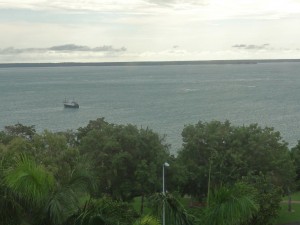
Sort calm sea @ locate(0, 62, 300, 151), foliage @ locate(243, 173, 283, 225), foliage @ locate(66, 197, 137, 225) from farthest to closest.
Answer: calm sea @ locate(0, 62, 300, 151)
foliage @ locate(243, 173, 283, 225)
foliage @ locate(66, 197, 137, 225)

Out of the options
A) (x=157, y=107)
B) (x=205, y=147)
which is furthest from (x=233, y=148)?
(x=157, y=107)

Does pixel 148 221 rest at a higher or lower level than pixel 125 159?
higher

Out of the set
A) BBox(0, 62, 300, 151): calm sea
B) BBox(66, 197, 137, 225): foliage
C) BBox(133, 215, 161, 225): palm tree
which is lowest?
BBox(0, 62, 300, 151): calm sea

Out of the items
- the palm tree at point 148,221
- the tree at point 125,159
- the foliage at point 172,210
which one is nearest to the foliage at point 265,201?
the tree at point 125,159

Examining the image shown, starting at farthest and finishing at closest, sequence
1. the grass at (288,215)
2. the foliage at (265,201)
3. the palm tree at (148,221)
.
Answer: the grass at (288,215)
the foliage at (265,201)
the palm tree at (148,221)

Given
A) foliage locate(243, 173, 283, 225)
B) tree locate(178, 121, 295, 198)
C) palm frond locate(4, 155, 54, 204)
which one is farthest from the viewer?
tree locate(178, 121, 295, 198)

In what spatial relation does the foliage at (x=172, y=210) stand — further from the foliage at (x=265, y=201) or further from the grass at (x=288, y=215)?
the grass at (x=288, y=215)

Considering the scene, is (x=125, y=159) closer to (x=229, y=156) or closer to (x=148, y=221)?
(x=229, y=156)

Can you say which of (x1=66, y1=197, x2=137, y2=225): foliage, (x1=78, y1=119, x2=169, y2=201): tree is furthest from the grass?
(x1=66, y1=197, x2=137, y2=225): foliage

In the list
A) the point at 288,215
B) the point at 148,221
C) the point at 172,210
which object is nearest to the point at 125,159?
the point at 288,215

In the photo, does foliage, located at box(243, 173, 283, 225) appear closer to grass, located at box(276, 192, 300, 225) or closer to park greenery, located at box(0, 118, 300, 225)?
park greenery, located at box(0, 118, 300, 225)

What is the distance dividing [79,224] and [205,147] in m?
24.2

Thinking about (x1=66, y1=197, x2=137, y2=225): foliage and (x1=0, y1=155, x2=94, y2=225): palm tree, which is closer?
(x1=0, y1=155, x2=94, y2=225): palm tree

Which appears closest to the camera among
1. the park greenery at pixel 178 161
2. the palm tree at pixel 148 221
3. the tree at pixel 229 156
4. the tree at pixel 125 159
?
the palm tree at pixel 148 221
